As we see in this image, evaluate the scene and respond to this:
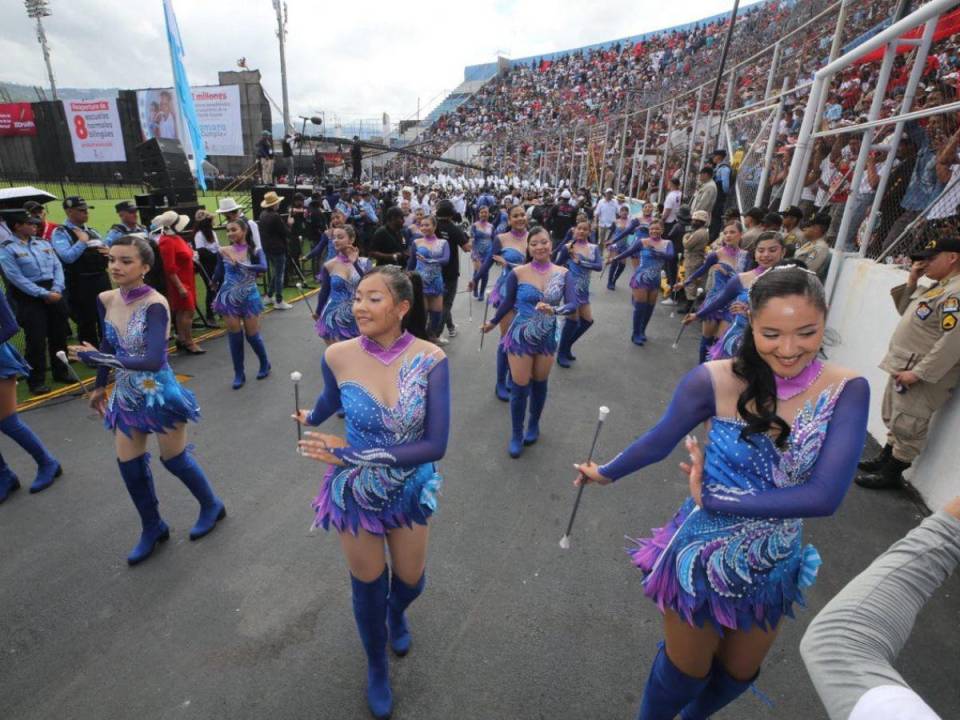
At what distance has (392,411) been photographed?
2248mm

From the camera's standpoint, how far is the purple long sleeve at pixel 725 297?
5113 mm

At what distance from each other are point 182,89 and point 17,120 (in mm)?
30180

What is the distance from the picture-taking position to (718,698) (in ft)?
6.93

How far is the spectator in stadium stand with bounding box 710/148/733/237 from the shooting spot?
11180mm

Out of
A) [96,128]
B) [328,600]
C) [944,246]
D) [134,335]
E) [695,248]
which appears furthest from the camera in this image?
[96,128]

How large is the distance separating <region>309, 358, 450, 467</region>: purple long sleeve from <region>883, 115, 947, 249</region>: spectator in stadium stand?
588cm

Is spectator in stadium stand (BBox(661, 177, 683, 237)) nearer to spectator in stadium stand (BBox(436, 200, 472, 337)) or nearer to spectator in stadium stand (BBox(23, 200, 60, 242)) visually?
spectator in stadium stand (BBox(436, 200, 472, 337))

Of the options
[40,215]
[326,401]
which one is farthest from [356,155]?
[326,401]

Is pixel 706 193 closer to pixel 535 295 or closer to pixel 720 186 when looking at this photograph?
pixel 720 186

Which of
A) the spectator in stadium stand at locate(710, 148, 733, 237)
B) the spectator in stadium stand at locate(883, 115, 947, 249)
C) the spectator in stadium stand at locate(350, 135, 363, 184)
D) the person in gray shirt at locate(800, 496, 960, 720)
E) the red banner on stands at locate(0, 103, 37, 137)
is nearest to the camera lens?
the person in gray shirt at locate(800, 496, 960, 720)

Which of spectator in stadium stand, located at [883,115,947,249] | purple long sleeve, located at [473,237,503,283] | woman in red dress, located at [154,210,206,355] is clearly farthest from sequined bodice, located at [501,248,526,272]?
woman in red dress, located at [154,210,206,355]

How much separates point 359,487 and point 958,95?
25.0 ft

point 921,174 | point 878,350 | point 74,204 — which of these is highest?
point 921,174

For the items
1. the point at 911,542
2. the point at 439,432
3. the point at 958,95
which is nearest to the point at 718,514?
the point at 911,542
